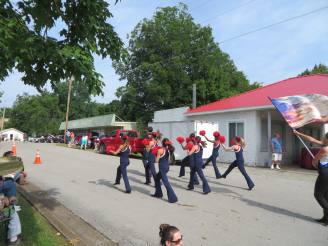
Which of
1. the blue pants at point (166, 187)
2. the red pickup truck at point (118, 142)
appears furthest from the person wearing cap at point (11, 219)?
the red pickup truck at point (118, 142)

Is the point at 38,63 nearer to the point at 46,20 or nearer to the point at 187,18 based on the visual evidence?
the point at 46,20

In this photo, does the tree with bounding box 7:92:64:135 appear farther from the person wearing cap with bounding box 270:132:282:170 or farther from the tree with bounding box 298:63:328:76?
the person wearing cap with bounding box 270:132:282:170

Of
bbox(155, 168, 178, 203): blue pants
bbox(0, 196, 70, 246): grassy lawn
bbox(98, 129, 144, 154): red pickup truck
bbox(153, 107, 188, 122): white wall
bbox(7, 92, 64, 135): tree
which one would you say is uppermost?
bbox(7, 92, 64, 135): tree

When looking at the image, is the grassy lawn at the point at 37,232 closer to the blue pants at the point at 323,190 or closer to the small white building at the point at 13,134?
the blue pants at the point at 323,190

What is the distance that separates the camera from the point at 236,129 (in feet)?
69.6

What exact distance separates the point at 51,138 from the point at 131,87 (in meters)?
21.8

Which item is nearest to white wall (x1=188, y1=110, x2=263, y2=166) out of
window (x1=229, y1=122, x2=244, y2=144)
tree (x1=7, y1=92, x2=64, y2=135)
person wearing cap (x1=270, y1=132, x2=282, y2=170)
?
window (x1=229, y1=122, x2=244, y2=144)

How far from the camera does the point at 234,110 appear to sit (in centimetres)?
2083

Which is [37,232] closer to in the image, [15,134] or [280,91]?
[280,91]

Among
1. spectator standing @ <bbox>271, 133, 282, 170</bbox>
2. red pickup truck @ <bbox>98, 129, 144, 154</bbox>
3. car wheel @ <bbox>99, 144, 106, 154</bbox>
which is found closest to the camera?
spectator standing @ <bbox>271, 133, 282, 170</bbox>

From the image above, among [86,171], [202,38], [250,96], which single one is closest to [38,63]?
[86,171]

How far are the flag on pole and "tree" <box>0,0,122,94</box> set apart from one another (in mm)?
4327

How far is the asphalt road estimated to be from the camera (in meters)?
6.66

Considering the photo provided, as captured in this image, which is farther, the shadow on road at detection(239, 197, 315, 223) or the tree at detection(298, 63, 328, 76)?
the tree at detection(298, 63, 328, 76)
